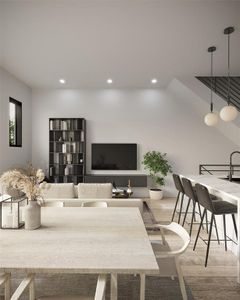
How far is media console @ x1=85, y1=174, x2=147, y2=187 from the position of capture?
22.2 feet

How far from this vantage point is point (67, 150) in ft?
23.1

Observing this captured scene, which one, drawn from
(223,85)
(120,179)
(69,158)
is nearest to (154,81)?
(223,85)

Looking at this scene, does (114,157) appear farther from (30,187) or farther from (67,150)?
(30,187)

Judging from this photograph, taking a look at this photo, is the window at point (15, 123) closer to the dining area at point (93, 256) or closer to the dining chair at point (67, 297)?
the dining area at point (93, 256)

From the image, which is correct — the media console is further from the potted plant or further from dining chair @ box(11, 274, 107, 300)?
dining chair @ box(11, 274, 107, 300)

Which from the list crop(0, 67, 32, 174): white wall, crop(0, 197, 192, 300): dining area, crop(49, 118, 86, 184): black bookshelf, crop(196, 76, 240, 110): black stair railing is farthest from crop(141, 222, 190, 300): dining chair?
crop(49, 118, 86, 184): black bookshelf

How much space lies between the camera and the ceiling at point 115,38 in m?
3.98

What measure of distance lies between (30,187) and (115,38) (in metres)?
3.65

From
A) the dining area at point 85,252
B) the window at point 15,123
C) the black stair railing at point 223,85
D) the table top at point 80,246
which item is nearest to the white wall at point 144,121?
the window at point 15,123

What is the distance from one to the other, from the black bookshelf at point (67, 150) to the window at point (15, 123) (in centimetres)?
81

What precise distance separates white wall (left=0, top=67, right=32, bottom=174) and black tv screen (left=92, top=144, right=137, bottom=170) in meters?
1.89

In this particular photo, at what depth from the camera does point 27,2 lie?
3.88 m

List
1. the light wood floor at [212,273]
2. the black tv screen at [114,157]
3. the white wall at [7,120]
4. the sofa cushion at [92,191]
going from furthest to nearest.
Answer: the black tv screen at [114,157] < the white wall at [7,120] < the sofa cushion at [92,191] < the light wood floor at [212,273]

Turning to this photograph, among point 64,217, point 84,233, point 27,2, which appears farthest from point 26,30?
point 84,233
